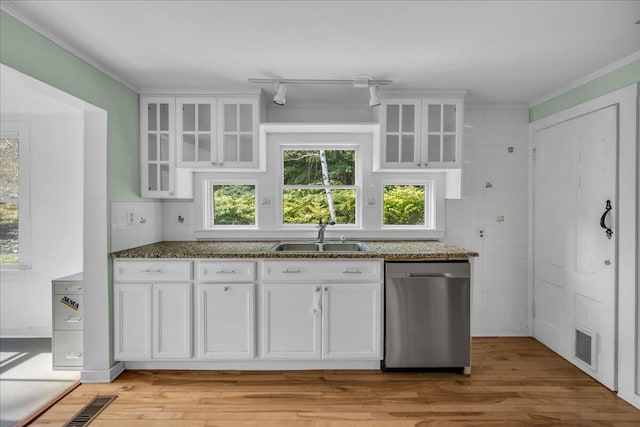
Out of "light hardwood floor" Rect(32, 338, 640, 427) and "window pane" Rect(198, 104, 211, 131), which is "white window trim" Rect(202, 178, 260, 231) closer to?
"window pane" Rect(198, 104, 211, 131)

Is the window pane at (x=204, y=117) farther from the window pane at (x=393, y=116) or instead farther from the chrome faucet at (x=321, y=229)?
the window pane at (x=393, y=116)

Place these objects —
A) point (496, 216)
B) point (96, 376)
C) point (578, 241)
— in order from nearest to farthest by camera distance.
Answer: point (96, 376) → point (578, 241) → point (496, 216)

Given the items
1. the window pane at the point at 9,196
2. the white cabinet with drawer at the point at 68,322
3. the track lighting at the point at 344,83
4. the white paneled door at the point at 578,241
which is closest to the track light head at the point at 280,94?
the track lighting at the point at 344,83

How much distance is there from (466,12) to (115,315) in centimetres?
314

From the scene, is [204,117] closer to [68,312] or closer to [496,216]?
[68,312]

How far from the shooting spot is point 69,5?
6.33 ft

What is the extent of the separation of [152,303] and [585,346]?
3435 mm

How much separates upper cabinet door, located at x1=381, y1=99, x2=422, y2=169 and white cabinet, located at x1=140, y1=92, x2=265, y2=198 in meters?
1.13

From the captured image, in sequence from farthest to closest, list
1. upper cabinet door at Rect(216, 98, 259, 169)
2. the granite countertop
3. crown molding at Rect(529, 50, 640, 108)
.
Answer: upper cabinet door at Rect(216, 98, 259, 169) → the granite countertop → crown molding at Rect(529, 50, 640, 108)

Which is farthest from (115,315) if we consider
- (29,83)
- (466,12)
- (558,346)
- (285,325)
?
(558,346)

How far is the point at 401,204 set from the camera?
375cm

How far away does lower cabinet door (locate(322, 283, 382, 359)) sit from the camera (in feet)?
9.29

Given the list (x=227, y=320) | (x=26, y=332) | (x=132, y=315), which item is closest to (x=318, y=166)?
(x=227, y=320)

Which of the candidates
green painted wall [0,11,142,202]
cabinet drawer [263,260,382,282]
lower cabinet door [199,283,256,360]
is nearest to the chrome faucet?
cabinet drawer [263,260,382,282]
